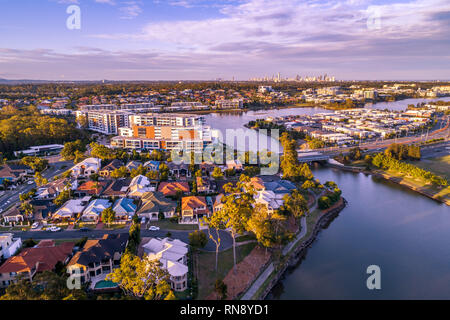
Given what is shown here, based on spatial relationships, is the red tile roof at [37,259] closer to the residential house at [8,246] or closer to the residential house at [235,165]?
the residential house at [8,246]

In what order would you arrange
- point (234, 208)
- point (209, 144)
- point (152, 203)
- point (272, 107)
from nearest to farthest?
point (234, 208) → point (152, 203) → point (209, 144) → point (272, 107)

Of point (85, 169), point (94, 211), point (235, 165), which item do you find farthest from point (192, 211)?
point (85, 169)

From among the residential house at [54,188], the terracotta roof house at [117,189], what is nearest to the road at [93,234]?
the residential house at [54,188]

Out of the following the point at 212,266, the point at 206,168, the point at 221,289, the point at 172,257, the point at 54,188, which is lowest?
the point at 212,266

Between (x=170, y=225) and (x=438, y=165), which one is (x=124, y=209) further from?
(x=438, y=165)

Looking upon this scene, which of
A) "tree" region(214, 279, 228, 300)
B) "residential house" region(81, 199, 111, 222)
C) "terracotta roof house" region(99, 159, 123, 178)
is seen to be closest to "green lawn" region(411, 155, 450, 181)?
"tree" region(214, 279, 228, 300)
